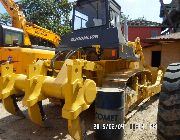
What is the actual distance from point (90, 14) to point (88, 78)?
152 cm

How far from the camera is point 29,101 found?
4.28 metres

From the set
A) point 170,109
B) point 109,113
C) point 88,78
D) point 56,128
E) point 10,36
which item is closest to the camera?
point 170,109

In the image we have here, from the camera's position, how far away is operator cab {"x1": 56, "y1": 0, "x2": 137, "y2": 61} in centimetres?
534

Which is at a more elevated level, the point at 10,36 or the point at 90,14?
the point at 90,14

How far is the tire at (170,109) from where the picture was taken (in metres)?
2.57

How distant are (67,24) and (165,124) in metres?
24.8

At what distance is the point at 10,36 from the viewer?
923 cm

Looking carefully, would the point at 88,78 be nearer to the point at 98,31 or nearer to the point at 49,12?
the point at 98,31

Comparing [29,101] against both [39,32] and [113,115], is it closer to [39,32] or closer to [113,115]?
[113,115]

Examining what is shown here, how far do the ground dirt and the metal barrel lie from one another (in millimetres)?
324

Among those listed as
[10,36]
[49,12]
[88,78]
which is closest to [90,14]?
[88,78]

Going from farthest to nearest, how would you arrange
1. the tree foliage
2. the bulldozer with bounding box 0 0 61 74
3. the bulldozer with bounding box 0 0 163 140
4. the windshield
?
the tree foliage < the bulldozer with bounding box 0 0 61 74 < the windshield < the bulldozer with bounding box 0 0 163 140

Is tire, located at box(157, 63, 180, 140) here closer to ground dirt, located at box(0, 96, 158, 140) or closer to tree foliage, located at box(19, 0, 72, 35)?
ground dirt, located at box(0, 96, 158, 140)

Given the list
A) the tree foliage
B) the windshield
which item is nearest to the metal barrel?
the windshield
